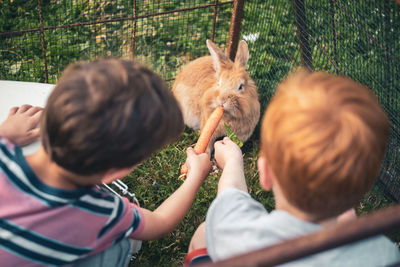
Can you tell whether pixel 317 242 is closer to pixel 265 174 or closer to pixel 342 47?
pixel 265 174

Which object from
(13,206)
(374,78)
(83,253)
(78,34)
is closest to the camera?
(13,206)

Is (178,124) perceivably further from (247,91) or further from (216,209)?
(247,91)

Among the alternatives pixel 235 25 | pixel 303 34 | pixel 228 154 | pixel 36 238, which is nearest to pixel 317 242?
pixel 36 238

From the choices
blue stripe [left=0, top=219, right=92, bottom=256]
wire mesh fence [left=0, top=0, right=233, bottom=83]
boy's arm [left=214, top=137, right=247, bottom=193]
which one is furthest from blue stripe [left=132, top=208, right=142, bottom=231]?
wire mesh fence [left=0, top=0, right=233, bottom=83]

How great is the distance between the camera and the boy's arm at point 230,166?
5.11 feet

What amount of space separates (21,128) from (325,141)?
4.16 ft

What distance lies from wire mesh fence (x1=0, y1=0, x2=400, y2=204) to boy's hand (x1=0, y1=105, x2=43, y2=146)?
3.23 ft

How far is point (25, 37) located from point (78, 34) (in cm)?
43

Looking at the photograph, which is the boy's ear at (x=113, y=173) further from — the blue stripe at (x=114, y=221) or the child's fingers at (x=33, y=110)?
the child's fingers at (x=33, y=110)

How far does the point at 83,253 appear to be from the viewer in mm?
1279

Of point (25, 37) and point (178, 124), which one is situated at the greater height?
point (178, 124)

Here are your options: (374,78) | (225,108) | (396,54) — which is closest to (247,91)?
(225,108)

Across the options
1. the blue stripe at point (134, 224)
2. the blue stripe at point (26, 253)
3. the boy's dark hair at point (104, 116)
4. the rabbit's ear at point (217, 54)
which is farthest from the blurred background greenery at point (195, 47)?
the boy's dark hair at point (104, 116)

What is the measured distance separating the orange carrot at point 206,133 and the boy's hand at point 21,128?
803 millimetres
